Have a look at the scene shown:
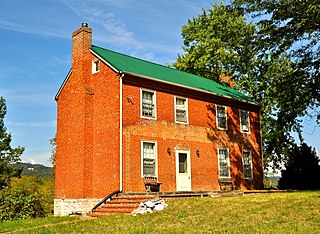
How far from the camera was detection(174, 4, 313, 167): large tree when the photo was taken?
29375 millimetres

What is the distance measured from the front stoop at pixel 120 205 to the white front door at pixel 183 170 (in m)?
4.21

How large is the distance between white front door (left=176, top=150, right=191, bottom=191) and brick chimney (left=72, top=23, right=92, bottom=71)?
23.9ft

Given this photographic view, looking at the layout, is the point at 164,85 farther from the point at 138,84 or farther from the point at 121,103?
the point at 121,103

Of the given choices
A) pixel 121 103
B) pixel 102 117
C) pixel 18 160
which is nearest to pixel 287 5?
pixel 121 103

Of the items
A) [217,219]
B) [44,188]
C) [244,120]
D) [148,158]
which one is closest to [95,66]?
[148,158]

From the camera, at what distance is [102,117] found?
20.4 metres

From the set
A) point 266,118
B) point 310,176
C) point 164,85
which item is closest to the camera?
point 164,85

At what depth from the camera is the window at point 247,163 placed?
1033 inches

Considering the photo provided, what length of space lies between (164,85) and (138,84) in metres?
1.82

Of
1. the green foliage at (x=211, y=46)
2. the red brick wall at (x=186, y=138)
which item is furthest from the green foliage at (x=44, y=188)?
the green foliage at (x=211, y=46)

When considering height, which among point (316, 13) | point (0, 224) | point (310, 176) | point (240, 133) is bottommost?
point (0, 224)

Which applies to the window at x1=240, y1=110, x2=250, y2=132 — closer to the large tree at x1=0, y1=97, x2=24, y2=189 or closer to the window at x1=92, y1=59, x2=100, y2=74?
the window at x1=92, y1=59, x2=100, y2=74

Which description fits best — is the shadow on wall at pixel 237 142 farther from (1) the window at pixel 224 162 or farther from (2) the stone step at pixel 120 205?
(2) the stone step at pixel 120 205

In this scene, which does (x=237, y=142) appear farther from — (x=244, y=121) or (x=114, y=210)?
(x=114, y=210)
